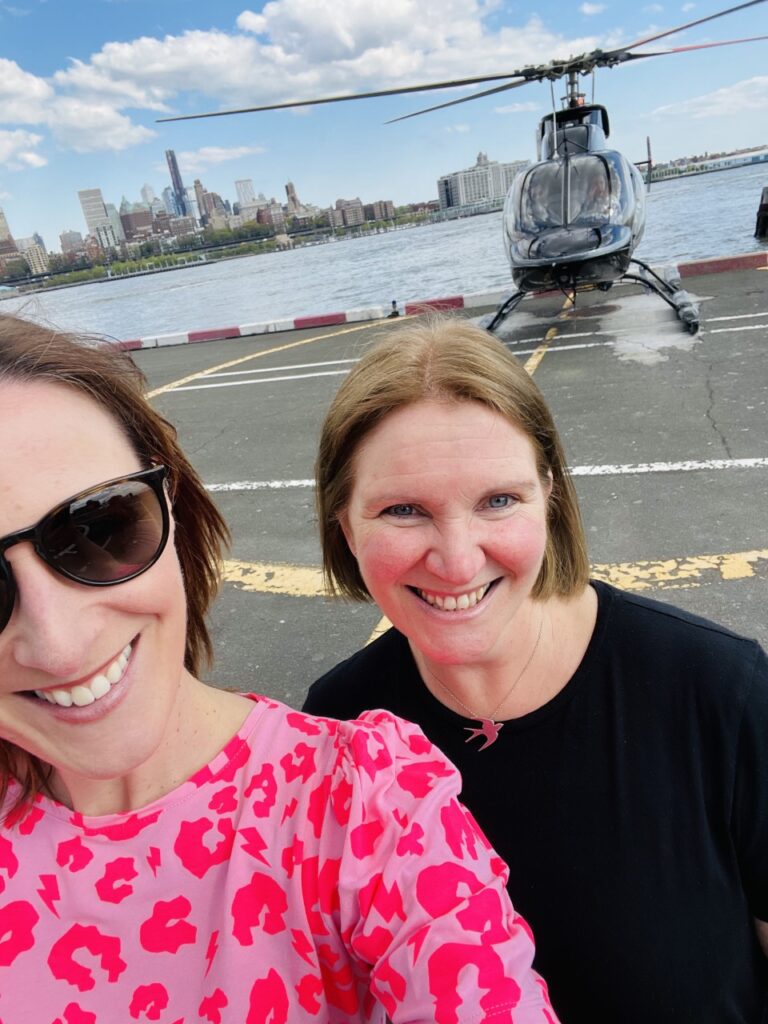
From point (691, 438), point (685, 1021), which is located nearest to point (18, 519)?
point (685, 1021)

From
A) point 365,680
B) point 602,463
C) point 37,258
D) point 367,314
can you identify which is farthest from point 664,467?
point 37,258

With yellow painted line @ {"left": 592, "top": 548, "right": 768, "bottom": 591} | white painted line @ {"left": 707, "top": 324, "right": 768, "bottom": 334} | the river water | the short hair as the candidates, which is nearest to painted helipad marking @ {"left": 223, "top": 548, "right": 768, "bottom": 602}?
yellow painted line @ {"left": 592, "top": 548, "right": 768, "bottom": 591}

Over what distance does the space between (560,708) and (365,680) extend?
1.55 feet

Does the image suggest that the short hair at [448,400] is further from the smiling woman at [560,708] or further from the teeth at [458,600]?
the teeth at [458,600]

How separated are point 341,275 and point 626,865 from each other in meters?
34.2

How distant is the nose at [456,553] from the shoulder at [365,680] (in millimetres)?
393

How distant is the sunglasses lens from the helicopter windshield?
8.30 m

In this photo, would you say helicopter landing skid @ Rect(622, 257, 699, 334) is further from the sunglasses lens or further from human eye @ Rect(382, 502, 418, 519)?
the sunglasses lens

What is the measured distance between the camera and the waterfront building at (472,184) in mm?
82062

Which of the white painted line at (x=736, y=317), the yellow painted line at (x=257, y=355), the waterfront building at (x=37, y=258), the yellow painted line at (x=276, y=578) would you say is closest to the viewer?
the yellow painted line at (x=276, y=578)

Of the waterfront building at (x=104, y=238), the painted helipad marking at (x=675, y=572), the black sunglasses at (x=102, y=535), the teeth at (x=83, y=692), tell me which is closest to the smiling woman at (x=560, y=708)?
the black sunglasses at (x=102, y=535)

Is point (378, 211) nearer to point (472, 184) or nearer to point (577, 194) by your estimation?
point (472, 184)

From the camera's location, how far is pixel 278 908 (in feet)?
3.16

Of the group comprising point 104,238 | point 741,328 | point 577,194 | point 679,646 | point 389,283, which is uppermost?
point 104,238
